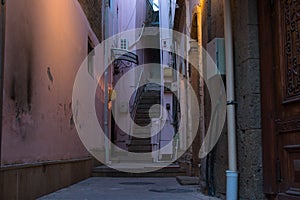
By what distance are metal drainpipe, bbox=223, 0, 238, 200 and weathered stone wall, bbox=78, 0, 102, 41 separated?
5085 mm

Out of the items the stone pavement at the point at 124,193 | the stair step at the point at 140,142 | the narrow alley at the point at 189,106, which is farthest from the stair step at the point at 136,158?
the stone pavement at the point at 124,193

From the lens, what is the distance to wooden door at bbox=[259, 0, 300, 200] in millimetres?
3219

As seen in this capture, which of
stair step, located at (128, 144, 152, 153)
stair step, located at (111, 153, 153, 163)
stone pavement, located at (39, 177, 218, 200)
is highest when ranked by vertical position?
stair step, located at (128, 144, 152, 153)

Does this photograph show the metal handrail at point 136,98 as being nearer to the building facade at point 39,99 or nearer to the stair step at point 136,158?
the stair step at point 136,158

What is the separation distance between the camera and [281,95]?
3451 millimetres

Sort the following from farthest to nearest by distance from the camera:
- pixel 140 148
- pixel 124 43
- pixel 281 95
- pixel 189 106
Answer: pixel 124 43
pixel 140 148
pixel 189 106
pixel 281 95

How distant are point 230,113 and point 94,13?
24.7ft

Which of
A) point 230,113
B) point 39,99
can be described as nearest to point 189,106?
point 39,99

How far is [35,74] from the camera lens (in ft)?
17.2

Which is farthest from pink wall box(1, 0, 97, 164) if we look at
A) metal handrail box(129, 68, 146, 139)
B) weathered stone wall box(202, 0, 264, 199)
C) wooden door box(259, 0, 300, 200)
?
metal handrail box(129, 68, 146, 139)

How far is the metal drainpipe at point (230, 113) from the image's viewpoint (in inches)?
160

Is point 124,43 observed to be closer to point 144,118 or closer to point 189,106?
point 144,118

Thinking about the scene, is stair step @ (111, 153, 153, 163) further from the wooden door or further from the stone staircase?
the wooden door

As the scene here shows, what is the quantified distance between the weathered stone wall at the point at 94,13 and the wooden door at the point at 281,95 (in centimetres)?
583
